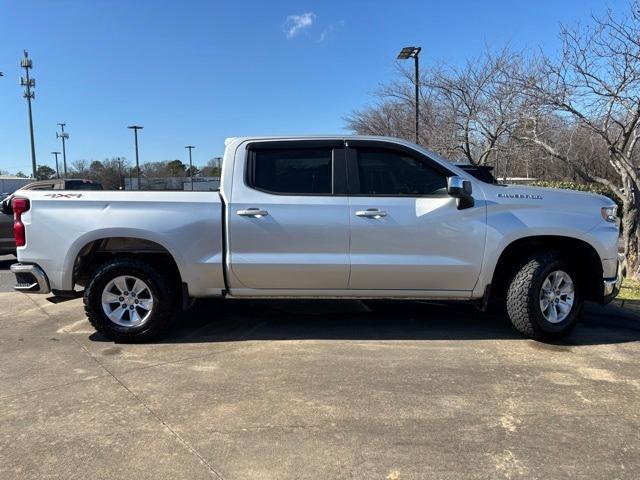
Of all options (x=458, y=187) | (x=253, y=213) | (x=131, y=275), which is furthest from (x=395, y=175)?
(x=131, y=275)

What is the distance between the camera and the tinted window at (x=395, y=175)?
16.9 feet

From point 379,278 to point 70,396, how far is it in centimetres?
280

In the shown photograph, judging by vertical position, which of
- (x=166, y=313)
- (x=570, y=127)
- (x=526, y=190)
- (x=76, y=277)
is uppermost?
(x=570, y=127)

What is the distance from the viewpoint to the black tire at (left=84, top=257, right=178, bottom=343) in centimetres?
509

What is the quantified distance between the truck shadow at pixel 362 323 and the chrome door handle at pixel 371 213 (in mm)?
1256

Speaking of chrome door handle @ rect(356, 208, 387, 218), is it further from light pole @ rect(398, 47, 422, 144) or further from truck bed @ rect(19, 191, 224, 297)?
light pole @ rect(398, 47, 422, 144)

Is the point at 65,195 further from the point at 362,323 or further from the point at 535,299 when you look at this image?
the point at 535,299

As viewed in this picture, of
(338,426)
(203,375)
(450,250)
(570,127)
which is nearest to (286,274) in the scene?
(203,375)

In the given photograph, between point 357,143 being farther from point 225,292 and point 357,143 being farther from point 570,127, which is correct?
point 570,127

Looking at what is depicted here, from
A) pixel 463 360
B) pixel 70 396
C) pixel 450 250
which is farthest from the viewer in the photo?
pixel 450 250

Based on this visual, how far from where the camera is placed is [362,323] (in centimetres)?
585

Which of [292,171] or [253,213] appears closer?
[253,213]

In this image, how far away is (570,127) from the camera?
32.4 feet

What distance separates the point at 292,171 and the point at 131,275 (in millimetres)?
1850
